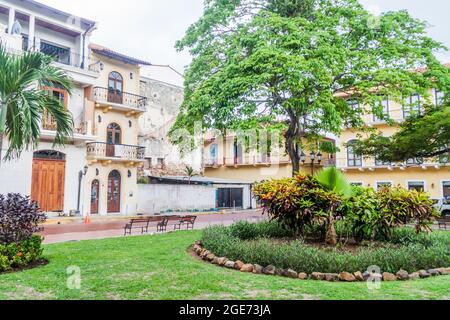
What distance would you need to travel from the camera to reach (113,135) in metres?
23.8

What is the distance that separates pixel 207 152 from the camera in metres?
39.2

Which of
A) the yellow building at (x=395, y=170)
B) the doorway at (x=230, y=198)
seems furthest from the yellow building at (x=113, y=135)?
the yellow building at (x=395, y=170)

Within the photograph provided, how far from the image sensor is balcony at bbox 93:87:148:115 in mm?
22594

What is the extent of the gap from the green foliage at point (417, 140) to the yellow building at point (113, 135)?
1462 centimetres

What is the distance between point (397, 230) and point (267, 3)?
30.0 ft

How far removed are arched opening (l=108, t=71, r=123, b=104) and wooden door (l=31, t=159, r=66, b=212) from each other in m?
5.45

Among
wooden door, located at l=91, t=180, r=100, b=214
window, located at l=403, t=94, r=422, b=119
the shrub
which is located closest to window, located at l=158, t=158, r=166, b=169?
wooden door, located at l=91, t=180, r=100, b=214

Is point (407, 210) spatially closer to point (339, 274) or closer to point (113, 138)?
point (339, 274)

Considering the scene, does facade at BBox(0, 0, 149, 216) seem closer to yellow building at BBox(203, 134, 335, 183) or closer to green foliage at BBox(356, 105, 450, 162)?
yellow building at BBox(203, 134, 335, 183)

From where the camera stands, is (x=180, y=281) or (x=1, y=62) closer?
(x=180, y=281)

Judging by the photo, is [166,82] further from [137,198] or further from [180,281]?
[180,281]

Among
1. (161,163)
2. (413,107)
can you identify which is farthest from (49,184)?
(413,107)

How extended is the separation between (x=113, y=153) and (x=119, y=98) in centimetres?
377
